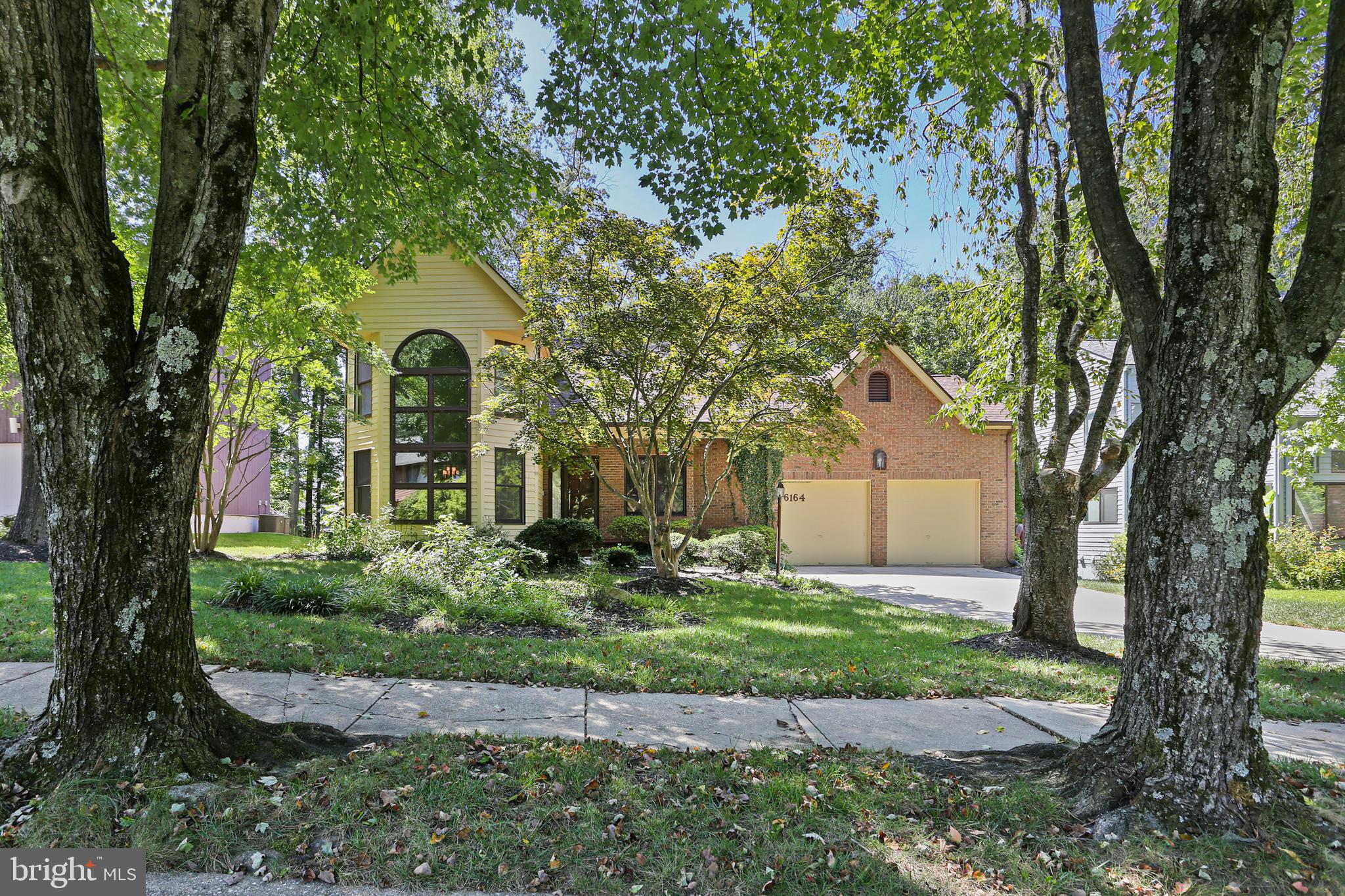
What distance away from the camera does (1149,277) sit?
3.37m

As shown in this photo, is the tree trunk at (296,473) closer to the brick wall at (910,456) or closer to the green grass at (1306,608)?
the brick wall at (910,456)

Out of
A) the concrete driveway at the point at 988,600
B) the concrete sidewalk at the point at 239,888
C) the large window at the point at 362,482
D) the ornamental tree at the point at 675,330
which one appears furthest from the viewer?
the large window at the point at 362,482

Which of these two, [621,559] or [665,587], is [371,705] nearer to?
[665,587]

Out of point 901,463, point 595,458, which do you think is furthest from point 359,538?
point 901,463

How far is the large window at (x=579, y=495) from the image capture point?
1789 cm

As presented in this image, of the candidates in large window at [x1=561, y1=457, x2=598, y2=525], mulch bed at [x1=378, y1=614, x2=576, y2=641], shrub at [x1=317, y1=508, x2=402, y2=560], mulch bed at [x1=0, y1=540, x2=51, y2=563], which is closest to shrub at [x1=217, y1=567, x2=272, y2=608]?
mulch bed at [x1=378, y1=614, x2=576, y2=641]

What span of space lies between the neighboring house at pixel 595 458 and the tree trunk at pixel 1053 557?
31.3ft

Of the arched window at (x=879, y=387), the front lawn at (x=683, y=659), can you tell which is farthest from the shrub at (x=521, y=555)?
the arched window at (x=879, y=387)

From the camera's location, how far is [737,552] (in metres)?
14.6

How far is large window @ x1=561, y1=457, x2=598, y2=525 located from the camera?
17.9 metres

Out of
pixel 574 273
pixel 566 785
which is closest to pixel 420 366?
pixel 574 273

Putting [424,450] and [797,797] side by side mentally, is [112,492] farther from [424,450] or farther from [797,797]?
[424,450]

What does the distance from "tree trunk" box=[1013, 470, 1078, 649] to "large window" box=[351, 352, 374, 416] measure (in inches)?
537

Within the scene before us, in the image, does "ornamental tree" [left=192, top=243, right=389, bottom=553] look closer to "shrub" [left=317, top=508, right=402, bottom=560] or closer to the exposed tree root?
"shrub" [left=317, top=508, right=402, bottom=560]
